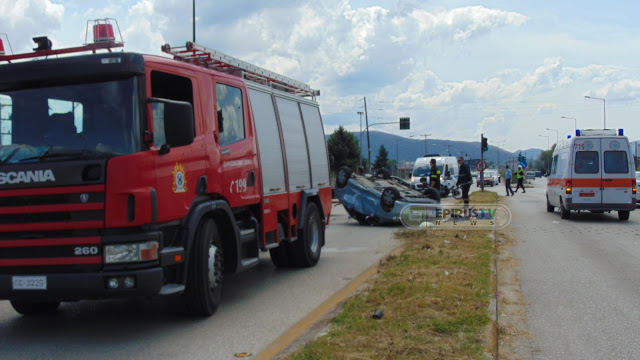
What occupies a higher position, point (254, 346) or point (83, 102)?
point (83, 102)

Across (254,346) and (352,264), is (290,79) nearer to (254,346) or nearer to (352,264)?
(352,264)

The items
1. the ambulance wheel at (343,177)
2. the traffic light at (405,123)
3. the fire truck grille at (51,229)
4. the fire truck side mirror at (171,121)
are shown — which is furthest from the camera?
the traffic light at (405,123)

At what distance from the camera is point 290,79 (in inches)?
417

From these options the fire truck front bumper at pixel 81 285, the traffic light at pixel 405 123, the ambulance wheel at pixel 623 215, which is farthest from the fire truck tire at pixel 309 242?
the traffic light at pixel 405 123

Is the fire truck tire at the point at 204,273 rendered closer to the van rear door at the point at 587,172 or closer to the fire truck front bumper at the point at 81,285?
the fire truck front bumper at the point at 81,285

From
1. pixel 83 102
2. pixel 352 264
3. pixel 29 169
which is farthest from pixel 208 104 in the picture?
pixel 352 264

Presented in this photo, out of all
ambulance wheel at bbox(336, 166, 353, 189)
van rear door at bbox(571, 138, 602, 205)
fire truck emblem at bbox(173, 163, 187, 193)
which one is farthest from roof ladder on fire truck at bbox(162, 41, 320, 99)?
van rear door at bbox(571, 138, 602, 205)

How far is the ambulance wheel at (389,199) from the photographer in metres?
16.7

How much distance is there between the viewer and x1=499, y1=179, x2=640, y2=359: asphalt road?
5.72 metres

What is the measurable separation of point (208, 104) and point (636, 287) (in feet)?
20.3

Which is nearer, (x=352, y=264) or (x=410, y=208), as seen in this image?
(x=352, y=264)

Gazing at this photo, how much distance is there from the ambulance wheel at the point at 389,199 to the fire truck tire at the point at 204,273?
10.1 metres

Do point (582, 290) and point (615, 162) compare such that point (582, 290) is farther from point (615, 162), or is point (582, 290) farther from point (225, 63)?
point (615, 162)

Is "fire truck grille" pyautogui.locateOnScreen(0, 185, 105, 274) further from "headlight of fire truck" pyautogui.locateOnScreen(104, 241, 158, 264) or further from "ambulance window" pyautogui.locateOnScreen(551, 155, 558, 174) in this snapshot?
"ambulance window" pyautogui.locateOnScreen(551, 155, 558, 174)
